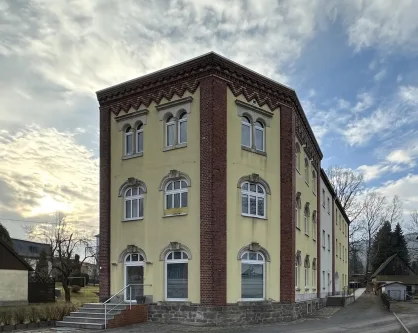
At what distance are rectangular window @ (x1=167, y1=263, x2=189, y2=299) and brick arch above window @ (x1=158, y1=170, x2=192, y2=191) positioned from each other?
3.32 metres

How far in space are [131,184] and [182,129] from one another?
357 centimetres

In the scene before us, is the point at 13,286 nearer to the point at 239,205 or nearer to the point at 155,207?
the point at 155,207

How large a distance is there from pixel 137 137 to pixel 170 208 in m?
3.98

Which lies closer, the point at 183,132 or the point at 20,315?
the point at 20,315

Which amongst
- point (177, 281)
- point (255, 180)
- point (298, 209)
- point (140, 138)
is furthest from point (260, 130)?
point (177, 281)

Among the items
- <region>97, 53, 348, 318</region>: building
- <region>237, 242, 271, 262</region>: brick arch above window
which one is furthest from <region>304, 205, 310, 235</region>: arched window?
<region>237, 242, 271, 262</region>: brick arch above window

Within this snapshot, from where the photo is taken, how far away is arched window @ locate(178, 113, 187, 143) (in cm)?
2134

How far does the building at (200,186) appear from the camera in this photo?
20125 mm

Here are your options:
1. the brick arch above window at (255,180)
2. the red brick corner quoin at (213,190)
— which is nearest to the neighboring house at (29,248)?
the brick arch above window at (255,180)

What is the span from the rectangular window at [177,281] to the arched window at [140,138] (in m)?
5.52

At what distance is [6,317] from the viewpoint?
18.6 metres

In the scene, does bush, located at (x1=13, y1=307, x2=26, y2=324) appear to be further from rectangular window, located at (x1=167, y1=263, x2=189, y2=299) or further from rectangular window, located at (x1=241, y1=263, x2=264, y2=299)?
rectangular window, located at (x1=241, y1=263, x2=264, y2=299)

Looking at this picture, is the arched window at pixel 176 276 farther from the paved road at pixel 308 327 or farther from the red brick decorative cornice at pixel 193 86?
the red brick decorative cornice at pixel 193 86

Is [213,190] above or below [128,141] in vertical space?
below
